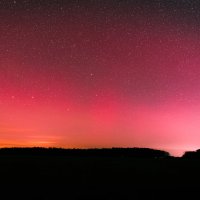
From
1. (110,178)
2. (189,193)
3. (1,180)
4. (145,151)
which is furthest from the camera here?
(145,151)

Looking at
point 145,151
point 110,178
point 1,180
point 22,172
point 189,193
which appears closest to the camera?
point 189,193

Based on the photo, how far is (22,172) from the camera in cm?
3144

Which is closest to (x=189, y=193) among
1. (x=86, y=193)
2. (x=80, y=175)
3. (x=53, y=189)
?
(x=86, y=193)

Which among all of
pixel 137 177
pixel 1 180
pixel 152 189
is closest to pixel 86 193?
pixel 152 189

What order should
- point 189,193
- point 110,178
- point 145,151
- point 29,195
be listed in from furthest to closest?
point 145,151 → point 110,178 → point 189,193 → point 29,195

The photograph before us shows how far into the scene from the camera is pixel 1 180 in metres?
26.1

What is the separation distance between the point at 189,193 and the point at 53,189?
7.29 m

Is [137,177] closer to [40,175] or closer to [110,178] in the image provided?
[110,178]

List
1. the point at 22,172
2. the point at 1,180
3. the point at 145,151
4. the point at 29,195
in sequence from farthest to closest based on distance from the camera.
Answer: the point at 145,151
the point at 22,172
the point at 1,180
the point at 29,195

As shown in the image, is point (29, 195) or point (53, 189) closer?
point (29, 195)

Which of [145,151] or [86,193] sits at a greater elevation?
[145,151]

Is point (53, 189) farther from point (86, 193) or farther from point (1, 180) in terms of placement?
point (1, 180)

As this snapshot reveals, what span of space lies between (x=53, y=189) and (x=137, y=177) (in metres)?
8.69

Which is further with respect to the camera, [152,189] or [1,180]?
[1,180]
